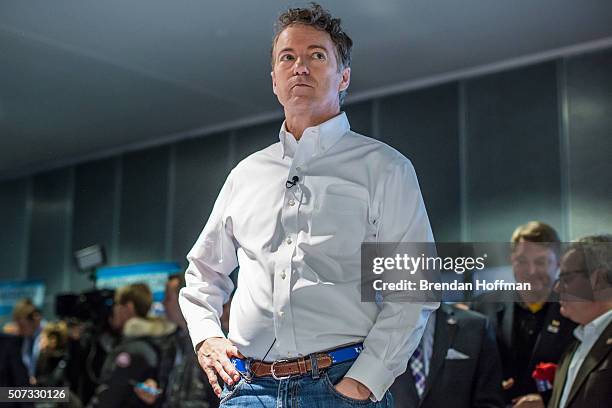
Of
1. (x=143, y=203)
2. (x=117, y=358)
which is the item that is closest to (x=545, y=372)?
(x=143, y=203)

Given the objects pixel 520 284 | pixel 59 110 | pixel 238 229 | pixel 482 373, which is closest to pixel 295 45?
pixel 238 229

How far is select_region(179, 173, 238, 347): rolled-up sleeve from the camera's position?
175cm

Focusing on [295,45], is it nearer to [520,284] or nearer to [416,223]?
[416,223]

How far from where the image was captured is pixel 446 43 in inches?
104

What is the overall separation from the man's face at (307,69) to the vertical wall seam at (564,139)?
970 mm

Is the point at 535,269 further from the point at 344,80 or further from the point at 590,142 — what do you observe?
the point at 344,80

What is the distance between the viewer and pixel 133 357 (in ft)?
9.83

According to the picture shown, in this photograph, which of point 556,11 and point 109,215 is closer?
point 556,11

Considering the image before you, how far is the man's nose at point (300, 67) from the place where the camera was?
1.74 m

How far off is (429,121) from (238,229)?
96cm

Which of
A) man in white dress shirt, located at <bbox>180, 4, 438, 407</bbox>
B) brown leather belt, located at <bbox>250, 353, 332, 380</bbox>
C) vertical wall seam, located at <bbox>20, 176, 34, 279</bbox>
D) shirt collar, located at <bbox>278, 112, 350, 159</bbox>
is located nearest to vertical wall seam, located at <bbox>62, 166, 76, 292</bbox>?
vertical wall seam, located at <bbox>20, 176, 34, 279</bbox>

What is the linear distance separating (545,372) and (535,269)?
0.35 metres

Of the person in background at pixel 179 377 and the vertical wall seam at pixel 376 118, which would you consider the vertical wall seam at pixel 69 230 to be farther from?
the vertical wall seam at pixel 376 118

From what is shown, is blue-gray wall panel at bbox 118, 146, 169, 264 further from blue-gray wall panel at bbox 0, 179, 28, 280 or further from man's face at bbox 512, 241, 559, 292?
man's face at bbox 512, 241, 559, 292
